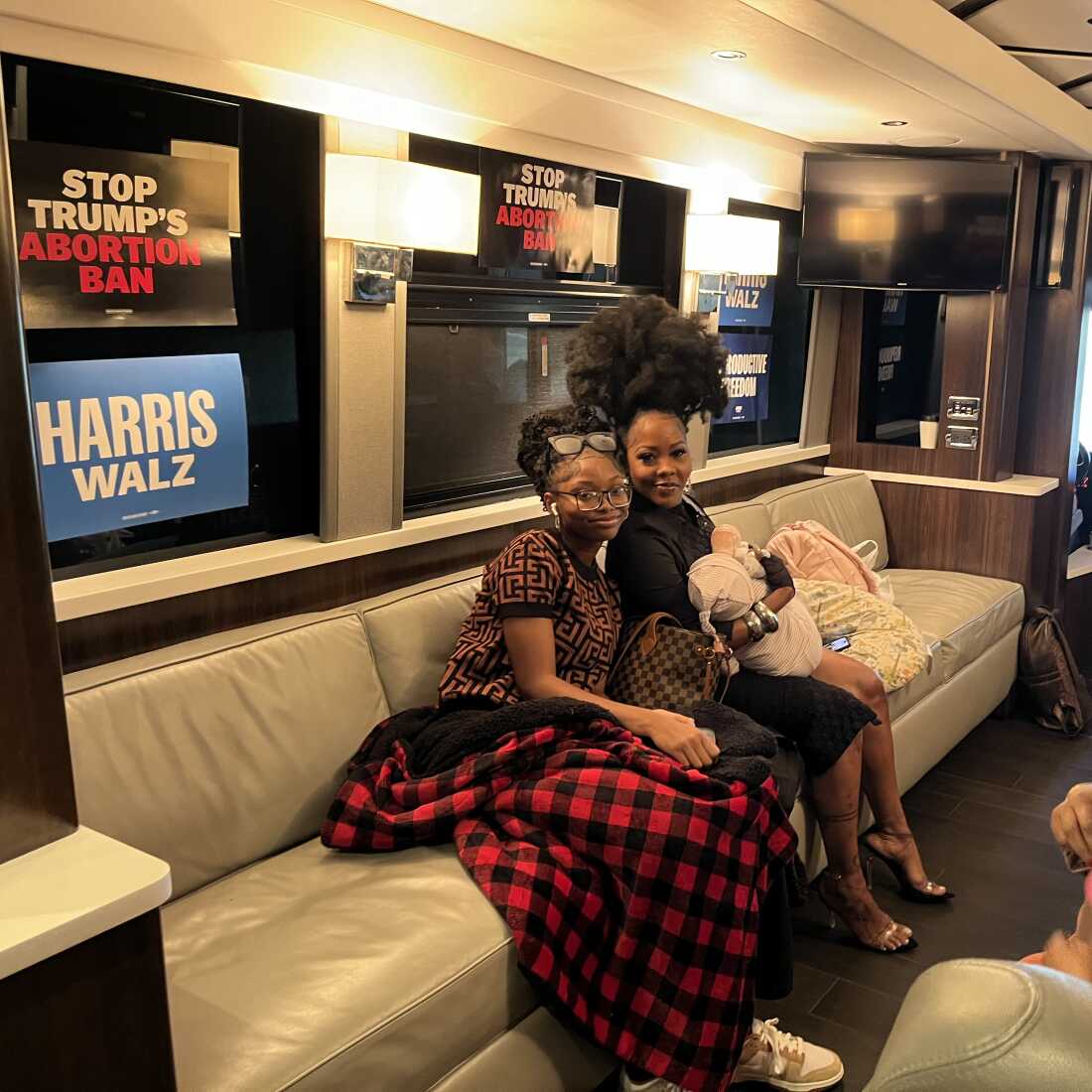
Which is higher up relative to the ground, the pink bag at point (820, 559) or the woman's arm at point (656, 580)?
the woman's arm at point (656, 580)

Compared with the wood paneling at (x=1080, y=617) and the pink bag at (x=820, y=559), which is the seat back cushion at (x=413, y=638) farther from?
the wood paneling at (x=1080, y=617)

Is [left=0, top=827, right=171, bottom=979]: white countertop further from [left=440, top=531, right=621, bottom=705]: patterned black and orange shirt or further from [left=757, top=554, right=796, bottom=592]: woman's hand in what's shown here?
[left=757, top=554, right=796, bottom=592]: woman's hand

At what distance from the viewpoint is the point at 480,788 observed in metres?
2.26

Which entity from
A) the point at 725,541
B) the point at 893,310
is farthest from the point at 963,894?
the point at 893,310

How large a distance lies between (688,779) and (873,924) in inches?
39.9

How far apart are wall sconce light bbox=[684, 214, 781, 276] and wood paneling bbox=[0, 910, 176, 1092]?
11.1 feet

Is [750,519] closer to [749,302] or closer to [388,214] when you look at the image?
[749,302]

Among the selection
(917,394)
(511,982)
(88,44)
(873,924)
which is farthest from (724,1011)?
(917,394)

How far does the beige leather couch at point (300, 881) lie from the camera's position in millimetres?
1791

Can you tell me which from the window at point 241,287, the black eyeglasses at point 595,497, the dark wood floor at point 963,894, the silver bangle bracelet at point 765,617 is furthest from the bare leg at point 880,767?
the window at point 241,287

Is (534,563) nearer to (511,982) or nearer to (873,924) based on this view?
(511,982)

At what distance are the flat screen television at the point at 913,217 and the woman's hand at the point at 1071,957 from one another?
390 cm

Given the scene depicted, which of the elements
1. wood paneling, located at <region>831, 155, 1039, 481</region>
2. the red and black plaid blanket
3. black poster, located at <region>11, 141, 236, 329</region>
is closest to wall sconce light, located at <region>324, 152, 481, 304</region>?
black poster, located at <region>11, 141, 236, 329</region>

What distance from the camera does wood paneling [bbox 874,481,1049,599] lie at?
4.88 metres
